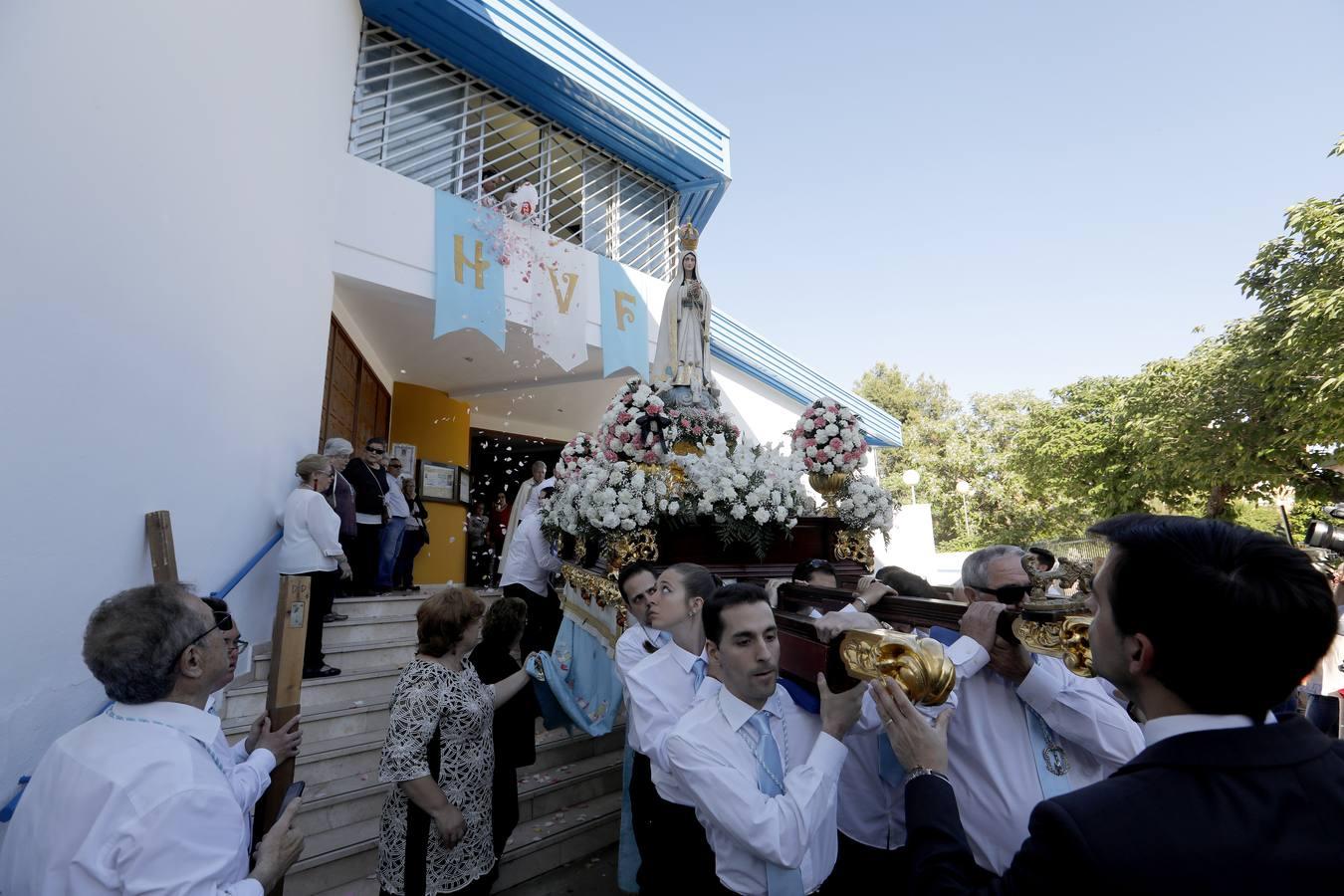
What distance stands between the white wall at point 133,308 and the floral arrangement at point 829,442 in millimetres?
4055

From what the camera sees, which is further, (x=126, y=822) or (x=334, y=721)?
(x=334, y=721)

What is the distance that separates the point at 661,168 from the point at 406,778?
33.2 feet

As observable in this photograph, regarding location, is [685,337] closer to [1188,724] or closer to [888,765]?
[888,765]

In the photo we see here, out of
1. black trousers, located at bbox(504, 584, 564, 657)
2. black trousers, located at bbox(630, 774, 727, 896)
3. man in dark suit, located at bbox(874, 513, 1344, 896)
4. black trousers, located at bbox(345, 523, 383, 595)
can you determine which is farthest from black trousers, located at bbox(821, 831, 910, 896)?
black trousers, located at bbox(345, 523, 383, 595)

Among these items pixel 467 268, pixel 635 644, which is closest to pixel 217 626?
pixel 635 644

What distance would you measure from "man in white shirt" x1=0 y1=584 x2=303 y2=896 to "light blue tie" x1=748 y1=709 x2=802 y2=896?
1173 millimetres

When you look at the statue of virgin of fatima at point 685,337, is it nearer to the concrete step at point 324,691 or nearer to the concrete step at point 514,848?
the concrete step at point 324,691

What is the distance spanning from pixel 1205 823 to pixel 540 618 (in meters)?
5.18

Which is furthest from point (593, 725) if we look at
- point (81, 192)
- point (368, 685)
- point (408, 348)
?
point (408, 348)

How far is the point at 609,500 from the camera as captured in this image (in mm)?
4422

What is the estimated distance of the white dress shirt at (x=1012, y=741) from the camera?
6.02ft

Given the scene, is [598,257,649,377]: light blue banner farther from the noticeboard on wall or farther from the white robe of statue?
the noticeboard on wall

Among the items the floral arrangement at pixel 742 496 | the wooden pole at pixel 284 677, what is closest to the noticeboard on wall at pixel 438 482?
the floral arrangement at pixel 742 496

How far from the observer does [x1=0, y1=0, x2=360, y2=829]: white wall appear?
2623 millimetres
